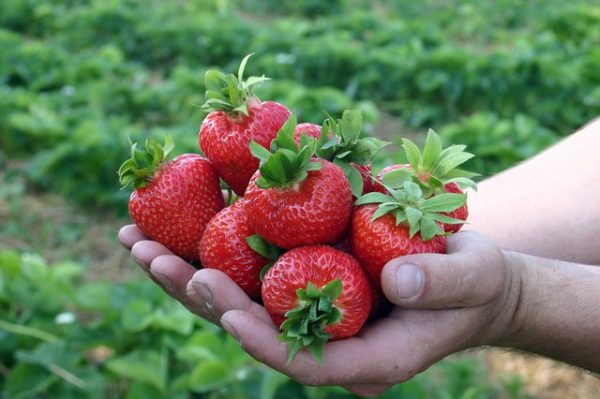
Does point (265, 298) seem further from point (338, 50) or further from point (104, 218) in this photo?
point (338, 50)

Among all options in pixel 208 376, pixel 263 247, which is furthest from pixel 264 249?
pixel 208 376

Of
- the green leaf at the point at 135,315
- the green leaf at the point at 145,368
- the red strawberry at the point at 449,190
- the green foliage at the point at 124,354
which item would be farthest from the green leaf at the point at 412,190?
the green leaf at the point at 135,315

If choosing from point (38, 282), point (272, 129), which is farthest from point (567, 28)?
point (272, 129)

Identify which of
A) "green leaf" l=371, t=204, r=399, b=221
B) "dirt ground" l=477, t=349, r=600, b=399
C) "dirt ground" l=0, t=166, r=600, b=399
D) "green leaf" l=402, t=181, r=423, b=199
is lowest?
"dirt ground" l=0, t=166, r=600, b=399

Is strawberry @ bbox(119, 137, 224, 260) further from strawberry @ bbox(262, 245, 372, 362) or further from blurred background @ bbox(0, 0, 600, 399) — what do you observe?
strawberry @ bbox(262, 245, 372, 362)

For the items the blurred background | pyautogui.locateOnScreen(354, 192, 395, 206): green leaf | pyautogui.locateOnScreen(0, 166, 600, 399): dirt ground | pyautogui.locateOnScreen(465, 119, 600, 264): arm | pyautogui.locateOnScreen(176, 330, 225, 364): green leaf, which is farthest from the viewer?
pyautogui.locateOnScreen(0, 166, 600, 399): dirt ground

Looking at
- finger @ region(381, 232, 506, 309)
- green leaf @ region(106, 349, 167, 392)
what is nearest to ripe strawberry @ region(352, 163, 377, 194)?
finger @ region(381, 232, 506, 309)

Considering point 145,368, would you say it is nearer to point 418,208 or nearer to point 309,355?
point 309,355
